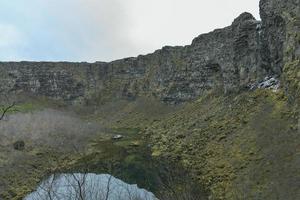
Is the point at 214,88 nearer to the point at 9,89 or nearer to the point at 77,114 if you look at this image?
the point at 77,114

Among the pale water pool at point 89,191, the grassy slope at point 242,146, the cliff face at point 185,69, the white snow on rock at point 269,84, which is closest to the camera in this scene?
the pale water pool at point 89,191

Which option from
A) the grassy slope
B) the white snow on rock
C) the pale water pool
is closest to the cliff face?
the white snow on rock

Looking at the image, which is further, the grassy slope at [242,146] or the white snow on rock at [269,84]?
the white snow on rock at [269,84]

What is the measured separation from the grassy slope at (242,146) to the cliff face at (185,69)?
155 inches

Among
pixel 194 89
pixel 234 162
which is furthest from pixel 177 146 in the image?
pixel 194 89

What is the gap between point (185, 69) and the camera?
68.3m

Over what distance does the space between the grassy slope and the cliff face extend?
3930mm

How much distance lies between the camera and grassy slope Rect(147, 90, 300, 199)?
2528 cm

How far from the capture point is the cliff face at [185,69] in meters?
42.5

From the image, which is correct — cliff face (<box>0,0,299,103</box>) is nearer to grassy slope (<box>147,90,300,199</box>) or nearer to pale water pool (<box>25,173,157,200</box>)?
grassy slope (<box>147,90,300,199</box>)

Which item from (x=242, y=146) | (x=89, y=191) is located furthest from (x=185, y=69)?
(x=89, y=191)

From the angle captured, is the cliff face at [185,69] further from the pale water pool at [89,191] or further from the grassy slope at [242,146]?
the pale water pool at [89,191]

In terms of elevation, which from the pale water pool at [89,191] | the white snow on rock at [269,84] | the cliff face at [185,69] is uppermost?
→ the cliff face at [185,69]

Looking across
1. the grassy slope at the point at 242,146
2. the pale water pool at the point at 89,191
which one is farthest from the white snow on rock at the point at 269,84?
the pale water pool at the point at 89,191
